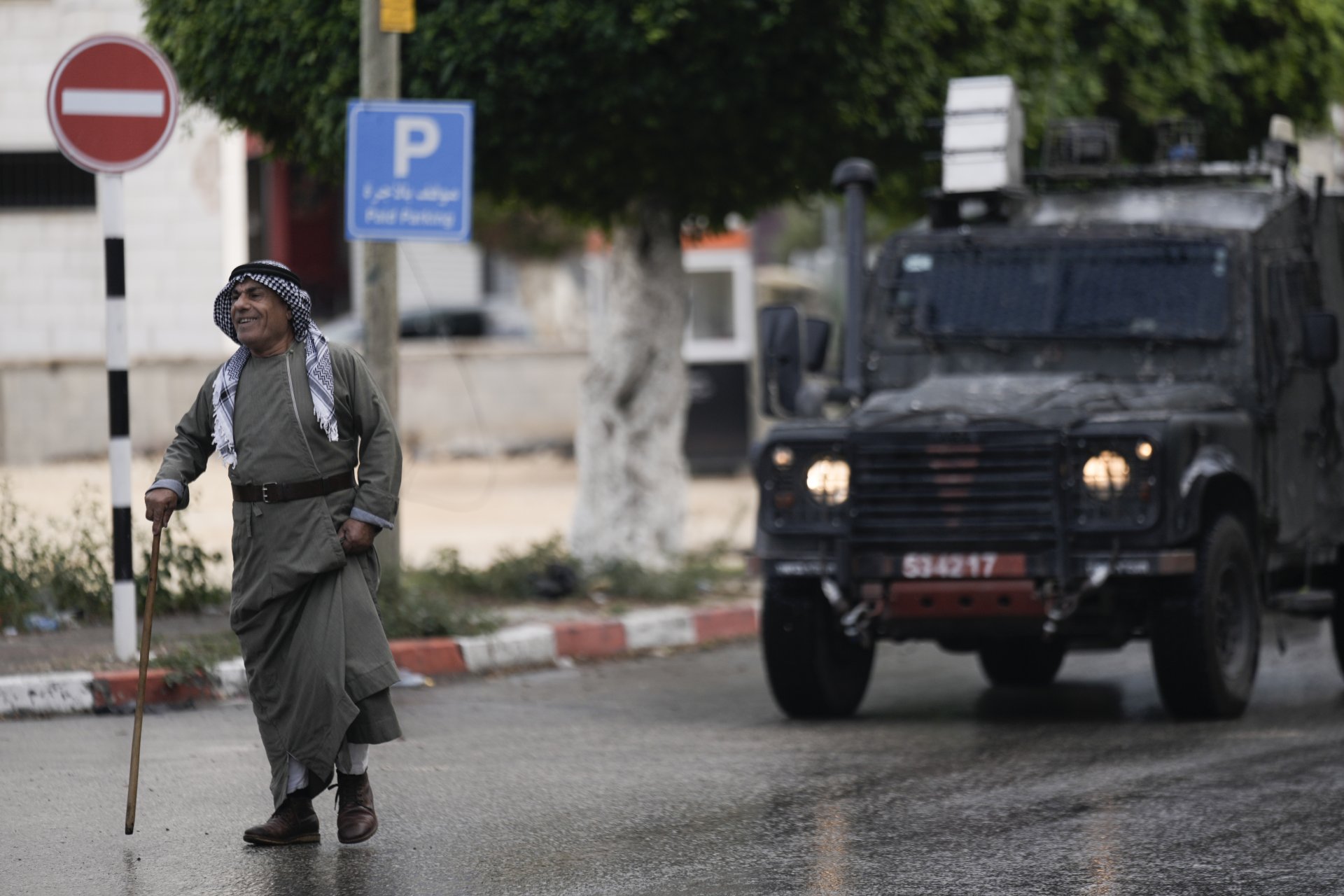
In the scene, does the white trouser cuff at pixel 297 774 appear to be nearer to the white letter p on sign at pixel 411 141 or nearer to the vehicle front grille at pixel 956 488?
the vehicle front grille at pixel 956 488

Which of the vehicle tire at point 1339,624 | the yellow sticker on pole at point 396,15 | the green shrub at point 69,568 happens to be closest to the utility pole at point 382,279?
the yellow sticker on pole at point 396,15

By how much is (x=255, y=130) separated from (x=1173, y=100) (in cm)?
647

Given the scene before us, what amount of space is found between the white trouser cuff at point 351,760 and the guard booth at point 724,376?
56.7ft

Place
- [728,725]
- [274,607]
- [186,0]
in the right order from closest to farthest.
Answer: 1. [274,607]
2. [728,725]
3. [186,0]

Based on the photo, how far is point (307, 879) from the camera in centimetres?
549

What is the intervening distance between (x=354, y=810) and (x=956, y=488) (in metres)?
3.08

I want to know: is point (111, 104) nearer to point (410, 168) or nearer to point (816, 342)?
point (410, 168)

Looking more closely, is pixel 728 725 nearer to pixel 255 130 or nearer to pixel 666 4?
pixel 666 4

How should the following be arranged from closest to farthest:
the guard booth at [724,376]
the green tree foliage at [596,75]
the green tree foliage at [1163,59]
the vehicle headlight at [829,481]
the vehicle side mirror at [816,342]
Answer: the vehicle headlight at [829,481] → the vehicle side mirror at [816,342] → the green tree foliage at [596,75] → the green tree foliage at [1163,59] → the guard booth at [724,376]

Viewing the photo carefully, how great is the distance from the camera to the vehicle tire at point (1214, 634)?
26.3 feet

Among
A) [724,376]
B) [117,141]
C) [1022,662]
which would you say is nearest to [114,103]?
[117,141]

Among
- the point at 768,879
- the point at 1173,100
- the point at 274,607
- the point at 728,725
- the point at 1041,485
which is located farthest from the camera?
the point at 1173,100

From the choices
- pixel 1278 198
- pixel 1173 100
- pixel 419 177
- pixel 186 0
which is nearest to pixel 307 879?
pixel 419 177

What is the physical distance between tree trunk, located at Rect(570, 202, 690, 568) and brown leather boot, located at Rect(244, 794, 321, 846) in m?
6.76
